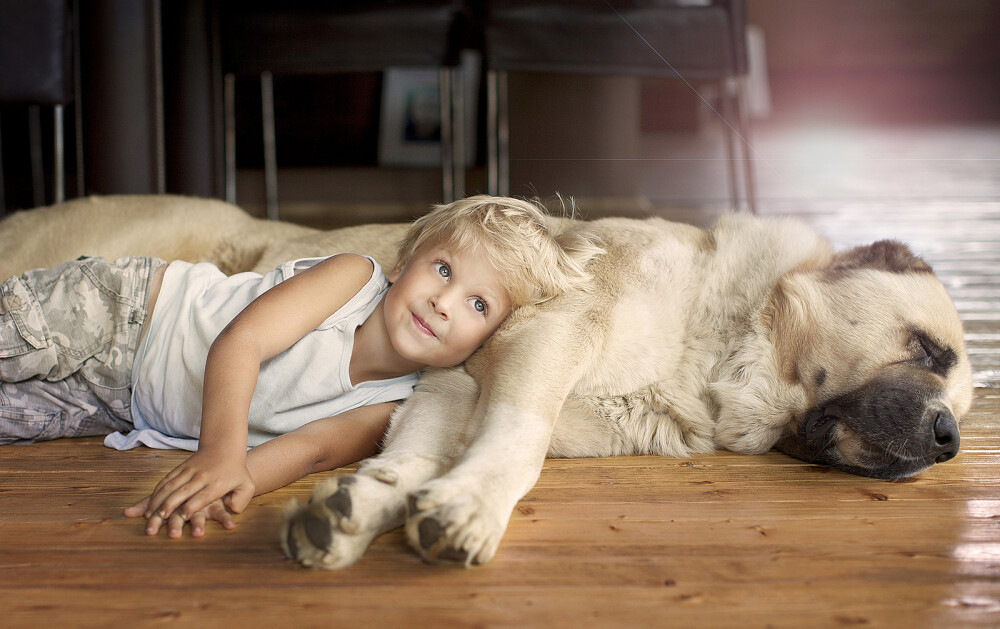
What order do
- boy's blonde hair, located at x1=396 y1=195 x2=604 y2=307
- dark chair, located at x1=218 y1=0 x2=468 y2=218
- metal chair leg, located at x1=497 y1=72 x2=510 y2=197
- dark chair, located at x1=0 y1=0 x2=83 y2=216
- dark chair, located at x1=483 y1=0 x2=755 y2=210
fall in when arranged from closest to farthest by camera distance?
boy's blonde hair, located at x1=396 y1=195 x2=604 y2=307 < dark chair, located at x1=0 y1=0 x2=83 y2=216 < dark chair, located at x1=483 y1=0 x2=755 y2=210 < dark chair, located at x1=218 y1=0 x2=468 y2=218 < metal chair leg, located at x1=497 y1=72 x2=510 y2=197

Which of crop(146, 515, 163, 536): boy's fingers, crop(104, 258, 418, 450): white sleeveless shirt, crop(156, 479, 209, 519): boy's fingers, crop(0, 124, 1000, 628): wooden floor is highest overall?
crop(104, 258, 418, 450): white sleeveless shirt

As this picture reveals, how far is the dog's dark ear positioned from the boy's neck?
0.93m

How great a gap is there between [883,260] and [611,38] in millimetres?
1846

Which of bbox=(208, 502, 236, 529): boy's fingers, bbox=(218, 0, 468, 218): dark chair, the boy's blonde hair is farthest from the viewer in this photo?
bbox=(218, 0, 468, 218): dark chair

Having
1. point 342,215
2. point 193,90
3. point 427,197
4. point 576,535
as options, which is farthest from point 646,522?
point 427,197

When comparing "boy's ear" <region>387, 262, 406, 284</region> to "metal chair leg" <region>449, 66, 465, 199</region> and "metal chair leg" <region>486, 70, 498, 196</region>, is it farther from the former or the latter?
"metal chair leg" <region>449, 66, 465, 199</region>

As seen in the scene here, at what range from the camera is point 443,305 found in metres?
1.49

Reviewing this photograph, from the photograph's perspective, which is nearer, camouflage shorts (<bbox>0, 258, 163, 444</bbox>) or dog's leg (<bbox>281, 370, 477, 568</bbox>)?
dog's leg (<bbox>281, 370, 477, 568</bbox>)

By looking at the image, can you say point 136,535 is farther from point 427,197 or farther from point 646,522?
point 427,197

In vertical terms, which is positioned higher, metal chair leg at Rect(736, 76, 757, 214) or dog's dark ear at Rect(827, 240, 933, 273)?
metal chair leg at Rect(736, 76, 757, 214)

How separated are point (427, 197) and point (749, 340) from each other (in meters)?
4.38

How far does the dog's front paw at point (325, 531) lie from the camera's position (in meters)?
1.06

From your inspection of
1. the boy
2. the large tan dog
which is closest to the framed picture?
the large tan dog

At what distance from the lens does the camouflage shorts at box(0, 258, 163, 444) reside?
5.36ft
